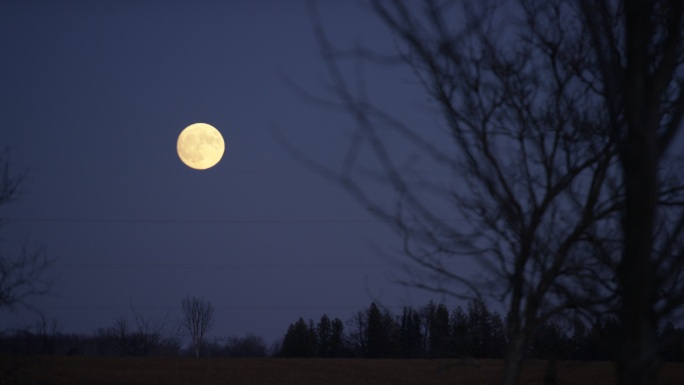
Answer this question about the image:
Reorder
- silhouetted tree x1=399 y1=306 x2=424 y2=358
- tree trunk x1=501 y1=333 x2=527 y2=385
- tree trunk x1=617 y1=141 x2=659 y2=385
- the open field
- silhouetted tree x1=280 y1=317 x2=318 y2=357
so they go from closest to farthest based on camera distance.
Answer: tree trunk x1=617 y1=141 x2=659 y2=385 < tree trunk x1=501 y1=333 x2=527 y2=385 < silhouetted tree x1=399 y1=306 x2=424 y2=358 < the open field < silhouetted tree x1=280 y1=317 x2=318 y2=357

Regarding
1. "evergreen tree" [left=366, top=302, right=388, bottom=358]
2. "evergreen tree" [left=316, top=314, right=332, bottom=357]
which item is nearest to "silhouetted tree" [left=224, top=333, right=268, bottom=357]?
"evergreen tree" [left=316, top=314, right=332, bottom=357]

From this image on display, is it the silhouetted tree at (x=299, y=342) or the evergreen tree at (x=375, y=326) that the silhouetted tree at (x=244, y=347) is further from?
the evergreen tree at (x=375, y=326)

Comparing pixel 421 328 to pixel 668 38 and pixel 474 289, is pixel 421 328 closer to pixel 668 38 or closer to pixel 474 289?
pixel 474 289

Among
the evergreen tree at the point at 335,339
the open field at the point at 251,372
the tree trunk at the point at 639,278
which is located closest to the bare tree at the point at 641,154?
the tree trunk at the point at 639,278

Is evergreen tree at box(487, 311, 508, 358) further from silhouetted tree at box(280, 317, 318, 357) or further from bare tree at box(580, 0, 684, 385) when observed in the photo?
silhouetted tree at box(280, 317, 318, 357)

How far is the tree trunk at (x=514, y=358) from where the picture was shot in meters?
4.29

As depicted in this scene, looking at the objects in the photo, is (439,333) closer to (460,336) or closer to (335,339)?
(460,336)

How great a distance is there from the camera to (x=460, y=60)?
353cm

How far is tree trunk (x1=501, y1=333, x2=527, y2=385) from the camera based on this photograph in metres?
4.29

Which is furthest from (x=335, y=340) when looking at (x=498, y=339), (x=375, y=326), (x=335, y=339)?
(x=498, y=339)

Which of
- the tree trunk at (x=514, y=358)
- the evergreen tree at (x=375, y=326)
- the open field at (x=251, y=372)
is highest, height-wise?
the evergreen tree at (x=375, y=326)

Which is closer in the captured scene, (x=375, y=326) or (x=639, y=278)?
(x=639, y=278)

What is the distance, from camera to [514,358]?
4340 mm

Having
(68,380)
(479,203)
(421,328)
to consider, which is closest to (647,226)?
(479,203)
